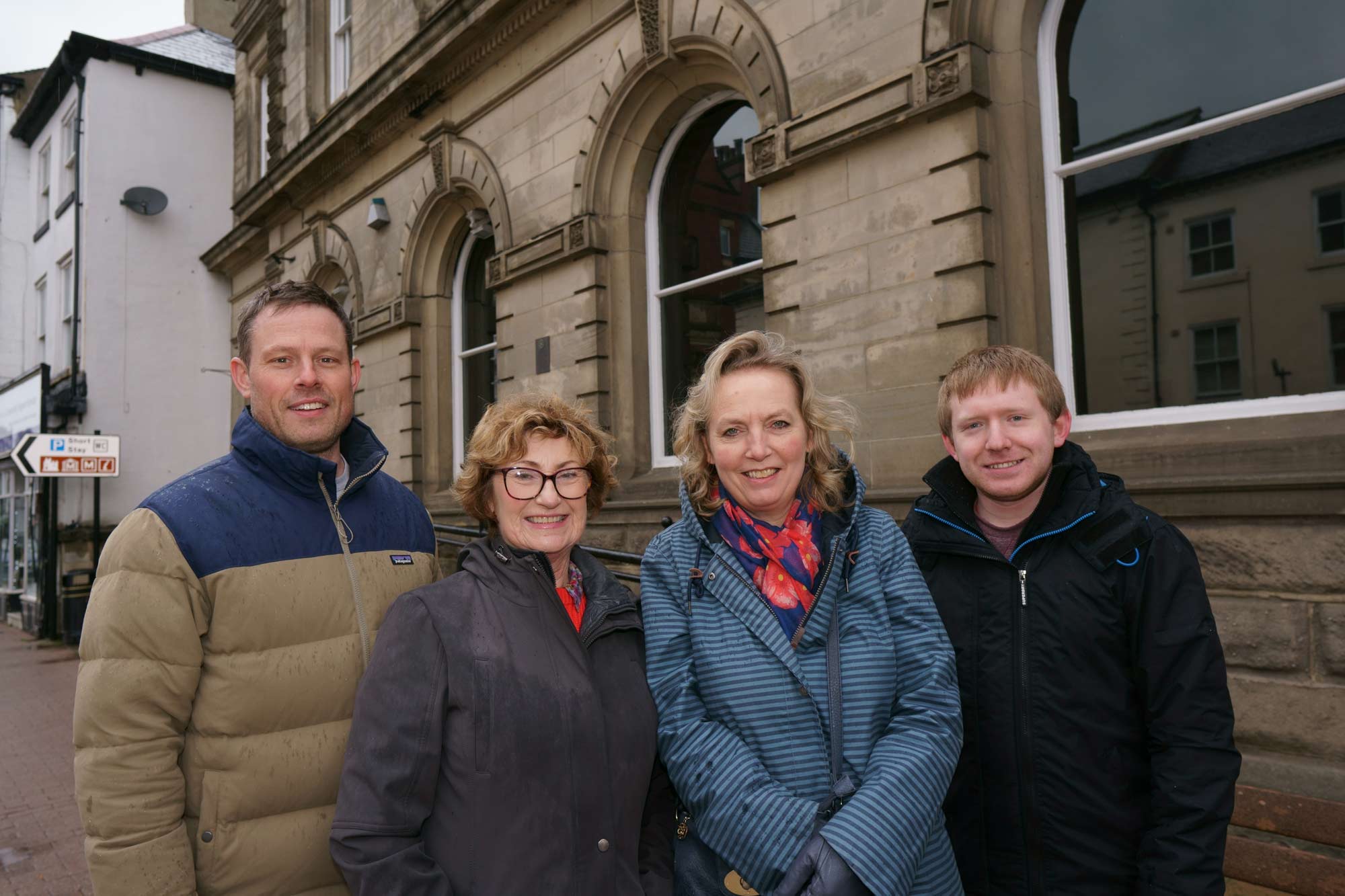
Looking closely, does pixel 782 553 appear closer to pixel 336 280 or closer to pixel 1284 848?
pixel 1284 848

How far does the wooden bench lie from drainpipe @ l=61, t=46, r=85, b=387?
17.1 meters

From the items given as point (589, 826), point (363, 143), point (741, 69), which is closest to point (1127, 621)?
point (589, 826)

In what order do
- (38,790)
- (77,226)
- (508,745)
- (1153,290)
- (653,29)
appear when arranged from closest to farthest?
(508,745) → (1153,290) → (38,790) → (653,29) → (77,226)

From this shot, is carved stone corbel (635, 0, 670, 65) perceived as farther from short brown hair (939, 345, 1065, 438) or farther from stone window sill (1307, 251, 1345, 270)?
short brown hair (939, 345, 1065, 438)

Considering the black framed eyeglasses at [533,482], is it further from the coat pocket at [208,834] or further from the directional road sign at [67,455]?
the directional road sign at [67,455]

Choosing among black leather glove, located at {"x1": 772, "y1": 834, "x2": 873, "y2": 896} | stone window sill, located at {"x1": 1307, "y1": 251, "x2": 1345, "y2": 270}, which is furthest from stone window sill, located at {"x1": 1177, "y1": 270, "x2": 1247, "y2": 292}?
black leather glove, located at {"x1": 772, "y1": 834, "x2": 873, "y2": 896}

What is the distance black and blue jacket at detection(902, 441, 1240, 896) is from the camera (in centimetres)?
185

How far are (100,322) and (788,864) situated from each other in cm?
1723

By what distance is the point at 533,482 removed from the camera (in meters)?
2.08

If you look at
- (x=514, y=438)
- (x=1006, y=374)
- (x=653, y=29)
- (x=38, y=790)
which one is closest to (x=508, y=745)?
(x=514, y=438)

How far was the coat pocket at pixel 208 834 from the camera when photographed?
6.08ft

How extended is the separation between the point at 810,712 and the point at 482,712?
722 millimetres

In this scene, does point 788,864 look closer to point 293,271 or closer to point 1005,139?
point 1005,139

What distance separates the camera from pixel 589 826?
1.81 metres
